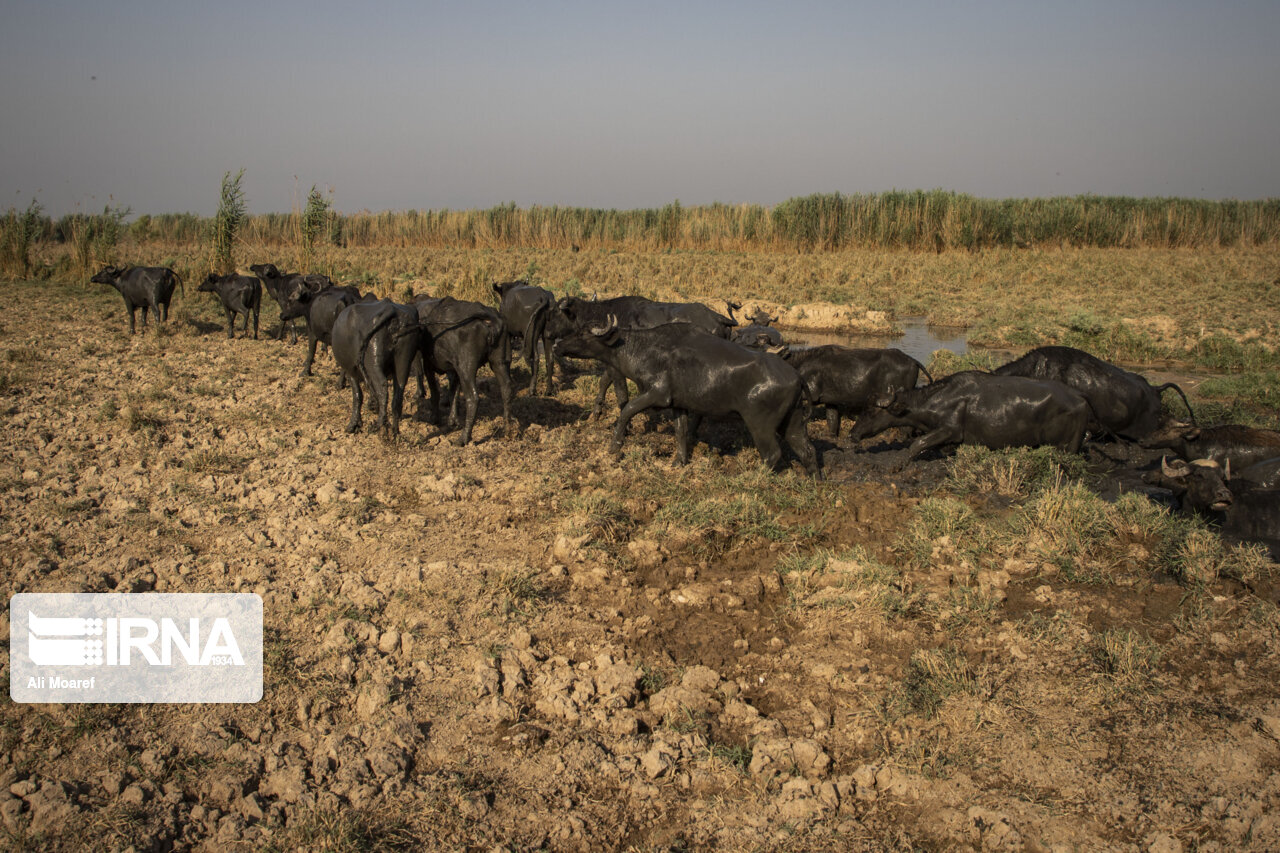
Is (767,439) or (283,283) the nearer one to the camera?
(767,439)

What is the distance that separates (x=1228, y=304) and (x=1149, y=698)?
64.3 ft

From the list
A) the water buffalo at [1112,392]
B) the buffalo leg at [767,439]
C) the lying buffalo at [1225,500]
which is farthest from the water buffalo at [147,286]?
the lying buffalo at [1225,500]

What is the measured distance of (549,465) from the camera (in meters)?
8.25

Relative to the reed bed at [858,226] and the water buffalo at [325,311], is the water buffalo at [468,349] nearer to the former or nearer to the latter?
the water buffalo at [325,311]

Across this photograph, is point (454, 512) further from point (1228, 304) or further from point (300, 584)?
point (1228, 304)

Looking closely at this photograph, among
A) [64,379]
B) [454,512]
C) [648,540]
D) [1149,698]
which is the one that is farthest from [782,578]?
[64,379]

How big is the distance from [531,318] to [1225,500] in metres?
7.58

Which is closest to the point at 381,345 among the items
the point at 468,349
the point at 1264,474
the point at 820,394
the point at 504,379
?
the point at 468,349

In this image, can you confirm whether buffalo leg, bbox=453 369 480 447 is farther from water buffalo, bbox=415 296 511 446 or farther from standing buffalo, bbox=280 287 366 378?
standing buffalo, bbox=280 287 366 378

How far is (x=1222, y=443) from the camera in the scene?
8156 millimetres

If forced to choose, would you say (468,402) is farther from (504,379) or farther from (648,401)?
(648,401)

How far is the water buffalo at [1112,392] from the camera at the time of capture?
9344 mm

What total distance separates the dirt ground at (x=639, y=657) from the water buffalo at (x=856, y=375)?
1.23 meters

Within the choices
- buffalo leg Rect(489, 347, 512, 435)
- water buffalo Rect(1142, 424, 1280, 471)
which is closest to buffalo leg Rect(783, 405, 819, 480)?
buffalo leg Rect(489, 347, 512, 435)
